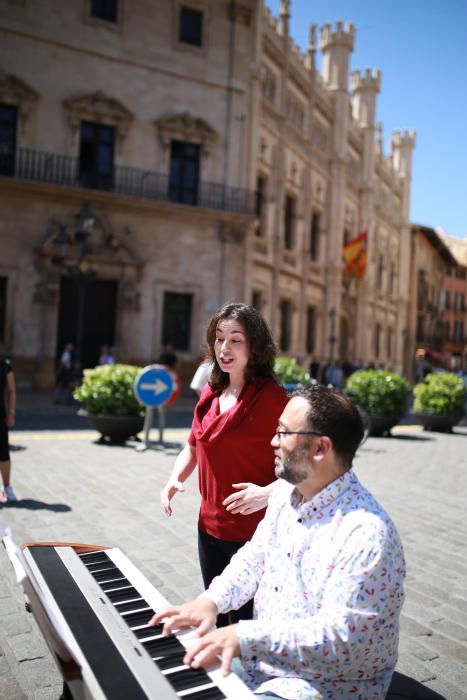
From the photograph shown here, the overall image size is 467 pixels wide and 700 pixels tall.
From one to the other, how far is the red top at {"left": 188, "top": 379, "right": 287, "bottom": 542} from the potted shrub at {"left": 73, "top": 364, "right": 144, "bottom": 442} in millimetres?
8224

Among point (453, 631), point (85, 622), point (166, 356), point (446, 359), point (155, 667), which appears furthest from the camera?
point (446, 359)

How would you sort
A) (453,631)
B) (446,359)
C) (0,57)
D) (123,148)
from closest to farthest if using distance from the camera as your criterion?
(453,631), (0,57), (123,148), (446,359)

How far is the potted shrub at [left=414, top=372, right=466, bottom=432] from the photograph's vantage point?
52.7ft

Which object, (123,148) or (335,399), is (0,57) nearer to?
(123,148)

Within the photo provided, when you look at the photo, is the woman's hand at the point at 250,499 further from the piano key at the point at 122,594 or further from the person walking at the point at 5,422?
the person walking at the point at 5,422

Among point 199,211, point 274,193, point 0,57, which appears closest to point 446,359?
point 274,193

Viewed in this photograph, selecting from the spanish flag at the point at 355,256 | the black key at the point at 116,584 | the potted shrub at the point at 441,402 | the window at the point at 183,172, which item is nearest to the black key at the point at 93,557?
the black key at the point at 116,584

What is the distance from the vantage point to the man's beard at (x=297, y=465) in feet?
6.95

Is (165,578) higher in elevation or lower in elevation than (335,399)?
lower

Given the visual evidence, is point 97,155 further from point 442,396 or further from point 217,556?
point 217,556

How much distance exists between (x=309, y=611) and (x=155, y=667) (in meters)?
0.55

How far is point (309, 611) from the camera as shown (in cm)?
207

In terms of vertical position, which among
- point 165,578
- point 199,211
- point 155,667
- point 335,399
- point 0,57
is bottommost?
point 165,578

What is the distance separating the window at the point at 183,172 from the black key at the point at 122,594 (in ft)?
77.0
